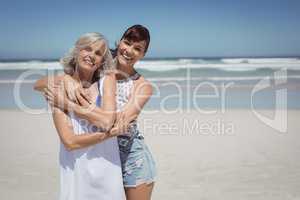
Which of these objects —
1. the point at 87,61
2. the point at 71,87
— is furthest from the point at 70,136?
the point at 87,61

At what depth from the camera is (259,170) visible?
5.61 metres

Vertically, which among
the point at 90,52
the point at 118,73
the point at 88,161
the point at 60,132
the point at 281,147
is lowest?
the point at 281,147

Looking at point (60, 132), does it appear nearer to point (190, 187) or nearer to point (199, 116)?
point (190, 187)

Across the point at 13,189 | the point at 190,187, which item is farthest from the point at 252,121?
the point at 13,189

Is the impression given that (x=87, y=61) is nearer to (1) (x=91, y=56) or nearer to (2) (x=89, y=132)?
(1) (x=91, y=56)

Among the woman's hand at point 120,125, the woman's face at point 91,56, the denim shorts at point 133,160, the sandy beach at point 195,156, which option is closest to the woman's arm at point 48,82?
the woman's face at point 91,56

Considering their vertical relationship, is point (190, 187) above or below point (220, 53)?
above

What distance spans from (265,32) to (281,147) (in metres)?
27.8

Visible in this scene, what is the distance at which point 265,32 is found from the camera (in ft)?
109

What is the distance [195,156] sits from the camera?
6.38 meters

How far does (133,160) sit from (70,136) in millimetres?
492

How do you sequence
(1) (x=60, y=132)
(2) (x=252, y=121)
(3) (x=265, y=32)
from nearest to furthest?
(1) (x=60, y=132)
(2) (x=252, y=121)
(3) (x=265, y=32)

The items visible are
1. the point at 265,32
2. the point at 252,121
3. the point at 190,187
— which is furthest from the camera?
the point at 265,32

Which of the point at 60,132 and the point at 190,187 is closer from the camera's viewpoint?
the point at 60,132
